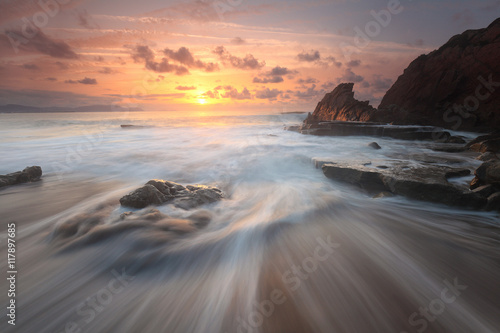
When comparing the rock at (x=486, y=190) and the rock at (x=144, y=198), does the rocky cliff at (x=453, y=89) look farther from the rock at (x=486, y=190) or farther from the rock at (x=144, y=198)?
the rock at (x=144, y=198)

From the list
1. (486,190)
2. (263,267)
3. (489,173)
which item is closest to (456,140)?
(489,173)

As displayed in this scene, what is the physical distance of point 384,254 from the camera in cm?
309

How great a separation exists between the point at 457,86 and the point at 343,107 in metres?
11.9

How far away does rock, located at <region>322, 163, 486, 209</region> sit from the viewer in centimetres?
454

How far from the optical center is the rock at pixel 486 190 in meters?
4.52

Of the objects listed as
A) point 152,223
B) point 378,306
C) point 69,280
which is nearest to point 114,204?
point 152,223

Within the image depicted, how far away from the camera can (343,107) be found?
101ft

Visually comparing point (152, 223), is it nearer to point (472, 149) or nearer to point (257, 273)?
point (257, 273)

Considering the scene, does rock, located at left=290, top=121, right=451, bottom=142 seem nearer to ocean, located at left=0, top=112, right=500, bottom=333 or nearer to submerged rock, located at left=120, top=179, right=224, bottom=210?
ocean, located at left=0, top=112, right=500, bottom=333

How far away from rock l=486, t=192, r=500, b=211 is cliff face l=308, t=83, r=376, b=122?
79.0ft

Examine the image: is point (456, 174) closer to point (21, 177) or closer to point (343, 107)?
point (21, 177)

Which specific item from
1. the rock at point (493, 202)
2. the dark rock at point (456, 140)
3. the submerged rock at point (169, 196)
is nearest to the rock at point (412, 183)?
the rock at point (493, 202)

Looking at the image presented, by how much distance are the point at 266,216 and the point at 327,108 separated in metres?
34.8

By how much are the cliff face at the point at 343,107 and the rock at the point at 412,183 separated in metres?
22.8
